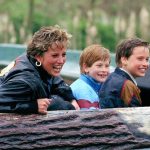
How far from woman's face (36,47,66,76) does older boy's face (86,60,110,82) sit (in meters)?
0.73

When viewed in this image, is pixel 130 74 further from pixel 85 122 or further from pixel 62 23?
pixel 62 23

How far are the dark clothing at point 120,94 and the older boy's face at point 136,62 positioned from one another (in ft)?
0.53

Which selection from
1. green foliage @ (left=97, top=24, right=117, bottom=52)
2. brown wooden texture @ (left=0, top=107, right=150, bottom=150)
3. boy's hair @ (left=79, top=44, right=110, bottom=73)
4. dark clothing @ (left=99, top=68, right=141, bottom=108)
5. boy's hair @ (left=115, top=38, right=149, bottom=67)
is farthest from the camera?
green foliage @ (left=97, top=24, right=117, bottom=52)

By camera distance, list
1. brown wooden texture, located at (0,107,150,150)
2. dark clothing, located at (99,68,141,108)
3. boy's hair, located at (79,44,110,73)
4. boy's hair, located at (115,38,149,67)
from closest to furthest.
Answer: brown wooden texture, located at (0,107,150,150)
dark clothing, located at (99,68,141,108)
boy's hair, located at (115,38,149,67)
boy's hair, located at (79,44,110,73)

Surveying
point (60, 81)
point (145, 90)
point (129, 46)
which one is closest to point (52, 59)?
point (60, 81)

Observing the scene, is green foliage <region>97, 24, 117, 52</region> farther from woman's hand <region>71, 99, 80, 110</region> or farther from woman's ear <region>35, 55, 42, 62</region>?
woman's ear <region>35, 55, 42, 62</region>

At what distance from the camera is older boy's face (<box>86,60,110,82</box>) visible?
4387mm

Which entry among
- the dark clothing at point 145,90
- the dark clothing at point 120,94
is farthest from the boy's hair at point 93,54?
the dark clothing at point 145,90

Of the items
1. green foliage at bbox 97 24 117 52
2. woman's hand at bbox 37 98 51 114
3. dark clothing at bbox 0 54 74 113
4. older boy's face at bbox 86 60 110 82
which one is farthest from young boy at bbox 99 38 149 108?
green foliage at bbox 97 24 117 52

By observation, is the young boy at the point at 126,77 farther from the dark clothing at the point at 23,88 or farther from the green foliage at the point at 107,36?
the green foliage at the point at 107,36

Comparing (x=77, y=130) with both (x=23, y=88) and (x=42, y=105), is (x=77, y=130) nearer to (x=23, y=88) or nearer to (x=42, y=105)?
(x=42, y=105)

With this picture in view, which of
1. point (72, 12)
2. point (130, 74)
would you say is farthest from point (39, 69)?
point (72, 12)

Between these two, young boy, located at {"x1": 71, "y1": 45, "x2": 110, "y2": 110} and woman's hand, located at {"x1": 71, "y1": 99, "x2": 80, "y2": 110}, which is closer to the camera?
woman's hand, located at {"x1": 71, "y1": 99, "x2": 80, "y2": 110}

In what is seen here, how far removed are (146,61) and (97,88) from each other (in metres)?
0.40
